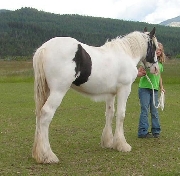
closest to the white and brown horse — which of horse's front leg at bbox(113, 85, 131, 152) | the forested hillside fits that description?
horse's front leg at bbox(113, 85, 131, 152)

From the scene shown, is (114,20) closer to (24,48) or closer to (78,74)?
(24,48)

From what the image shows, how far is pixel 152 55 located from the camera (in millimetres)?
7387

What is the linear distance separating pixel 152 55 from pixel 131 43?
0.58 m

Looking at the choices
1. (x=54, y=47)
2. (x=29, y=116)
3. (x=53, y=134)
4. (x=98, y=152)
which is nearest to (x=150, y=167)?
(x=98, y=152)

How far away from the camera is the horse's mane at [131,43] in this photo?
6902 mm

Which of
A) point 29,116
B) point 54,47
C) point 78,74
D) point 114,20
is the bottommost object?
point 29,116

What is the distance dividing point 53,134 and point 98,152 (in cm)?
205

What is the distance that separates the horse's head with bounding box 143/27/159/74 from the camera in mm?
7320

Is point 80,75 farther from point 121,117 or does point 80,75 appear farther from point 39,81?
point 121,117

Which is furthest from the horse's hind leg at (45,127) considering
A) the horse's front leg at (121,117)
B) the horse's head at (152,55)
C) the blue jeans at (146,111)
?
the blue jeans at (146,111)

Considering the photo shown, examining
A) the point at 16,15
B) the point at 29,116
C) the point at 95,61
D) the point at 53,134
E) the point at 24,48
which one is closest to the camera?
the point at 95,61

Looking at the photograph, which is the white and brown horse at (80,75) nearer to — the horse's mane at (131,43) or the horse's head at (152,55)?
the horse's mane at (131,43)

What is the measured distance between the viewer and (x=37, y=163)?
5.80 meters

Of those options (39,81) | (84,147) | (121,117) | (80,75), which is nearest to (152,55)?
(121,117)
